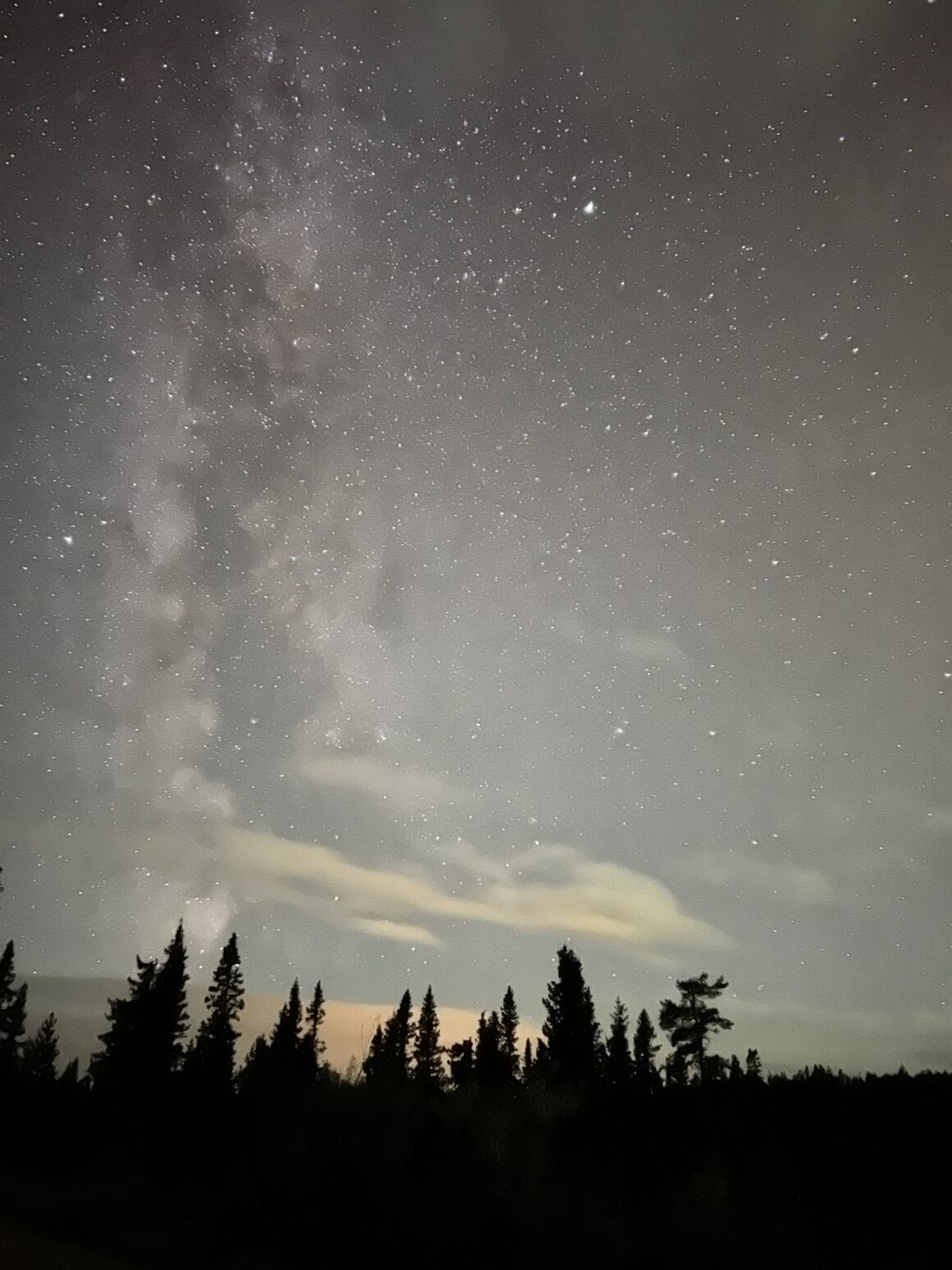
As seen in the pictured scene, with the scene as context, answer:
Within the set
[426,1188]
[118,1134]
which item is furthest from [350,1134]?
[118,1134]

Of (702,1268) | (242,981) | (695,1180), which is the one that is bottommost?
(702,1268)

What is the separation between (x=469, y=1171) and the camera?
20.0 m

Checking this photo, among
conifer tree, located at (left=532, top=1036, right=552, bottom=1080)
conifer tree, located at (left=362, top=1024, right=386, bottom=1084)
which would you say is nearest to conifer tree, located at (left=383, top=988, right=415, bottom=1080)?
conifer tree, located at (left=362, top=1024, right=386, bottom=1084)

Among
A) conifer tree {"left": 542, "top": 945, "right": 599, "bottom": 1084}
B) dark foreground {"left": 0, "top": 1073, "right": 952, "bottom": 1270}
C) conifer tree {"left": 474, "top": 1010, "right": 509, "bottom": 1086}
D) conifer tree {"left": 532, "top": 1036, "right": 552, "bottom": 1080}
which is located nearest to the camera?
dark foreground {"left": 0, "top": 1073, "right": 952, "bottom": 1270}

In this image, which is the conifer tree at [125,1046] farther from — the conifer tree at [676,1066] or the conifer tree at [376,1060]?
the conifer tree at [676,1066]

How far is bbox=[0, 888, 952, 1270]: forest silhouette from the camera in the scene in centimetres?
1684

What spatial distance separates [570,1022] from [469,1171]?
39.3 m

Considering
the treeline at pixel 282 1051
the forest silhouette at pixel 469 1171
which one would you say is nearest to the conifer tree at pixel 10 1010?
the treeline at pixel 282 1051

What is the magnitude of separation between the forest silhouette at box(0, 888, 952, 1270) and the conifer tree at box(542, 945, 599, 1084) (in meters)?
22.0

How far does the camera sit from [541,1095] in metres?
28.1

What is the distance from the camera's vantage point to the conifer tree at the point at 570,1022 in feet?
175

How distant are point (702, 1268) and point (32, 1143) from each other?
63.0ft

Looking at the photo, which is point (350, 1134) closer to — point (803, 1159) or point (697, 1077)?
point (803, 1159)

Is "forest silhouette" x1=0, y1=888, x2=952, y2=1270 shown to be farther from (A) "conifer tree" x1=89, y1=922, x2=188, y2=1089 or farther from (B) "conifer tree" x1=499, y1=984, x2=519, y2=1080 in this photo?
(B) "conifer tree" x1=499, y1=984, x2=519, y2=1080
